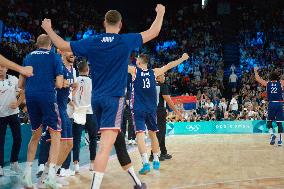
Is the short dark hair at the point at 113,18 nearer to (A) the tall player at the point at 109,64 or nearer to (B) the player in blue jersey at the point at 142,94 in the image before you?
(A) the tall player at the point at 109,64

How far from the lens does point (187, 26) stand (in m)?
28.7

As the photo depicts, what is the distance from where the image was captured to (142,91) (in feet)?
25.0

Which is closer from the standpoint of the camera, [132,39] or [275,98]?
[132,39]

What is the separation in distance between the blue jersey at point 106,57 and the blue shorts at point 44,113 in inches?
52.8

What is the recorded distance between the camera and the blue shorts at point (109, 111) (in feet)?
14.6

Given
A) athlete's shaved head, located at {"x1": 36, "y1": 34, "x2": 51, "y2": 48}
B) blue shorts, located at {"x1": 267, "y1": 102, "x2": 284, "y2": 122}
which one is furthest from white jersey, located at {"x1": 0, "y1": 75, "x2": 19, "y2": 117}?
blue shorts, located at {"x1": 267, "y1": 102, "x2": 284, "y2": 122}

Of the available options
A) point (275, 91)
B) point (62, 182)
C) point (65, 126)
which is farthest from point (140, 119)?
point (275, 91)

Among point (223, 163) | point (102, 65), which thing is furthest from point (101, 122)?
point (223, 163)

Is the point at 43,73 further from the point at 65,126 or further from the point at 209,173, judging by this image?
the point at 209,173

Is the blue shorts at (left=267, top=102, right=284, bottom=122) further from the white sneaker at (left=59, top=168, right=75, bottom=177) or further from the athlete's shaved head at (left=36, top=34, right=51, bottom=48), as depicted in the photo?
the athlete's shaved head at (left=36, top=34, right=51, bottom=48)

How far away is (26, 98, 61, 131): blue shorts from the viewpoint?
567cm

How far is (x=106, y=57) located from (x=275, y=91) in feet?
28.3

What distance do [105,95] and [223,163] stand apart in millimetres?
4670

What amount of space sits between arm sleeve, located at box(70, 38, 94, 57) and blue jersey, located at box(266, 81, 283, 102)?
858cm
